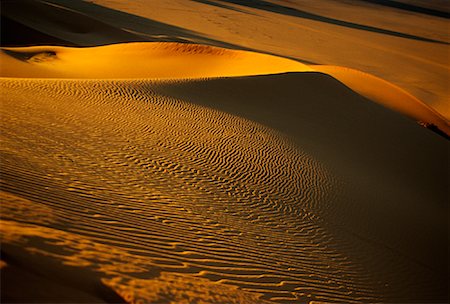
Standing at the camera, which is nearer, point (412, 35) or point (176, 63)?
point (176, 63)

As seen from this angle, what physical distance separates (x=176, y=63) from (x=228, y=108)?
7.18 metres

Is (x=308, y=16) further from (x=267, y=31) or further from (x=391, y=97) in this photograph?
(x=391, y=97)

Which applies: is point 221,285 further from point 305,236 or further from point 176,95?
point 176,95

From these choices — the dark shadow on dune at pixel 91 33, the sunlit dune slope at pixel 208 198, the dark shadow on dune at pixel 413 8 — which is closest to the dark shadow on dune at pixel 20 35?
the dark shadow on dune at pixel 91 33

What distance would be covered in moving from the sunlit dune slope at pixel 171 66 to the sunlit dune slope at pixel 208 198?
4315mm

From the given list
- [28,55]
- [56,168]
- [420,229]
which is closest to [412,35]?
[28,55]

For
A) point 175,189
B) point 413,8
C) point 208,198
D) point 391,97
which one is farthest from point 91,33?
point 413,8

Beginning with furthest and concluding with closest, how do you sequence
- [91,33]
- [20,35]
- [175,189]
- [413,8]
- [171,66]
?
[413,8]
[91,33]
[20,35]
[171,66]
[175,189]

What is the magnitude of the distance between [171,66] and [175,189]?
1180cm

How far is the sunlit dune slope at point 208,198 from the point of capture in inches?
181

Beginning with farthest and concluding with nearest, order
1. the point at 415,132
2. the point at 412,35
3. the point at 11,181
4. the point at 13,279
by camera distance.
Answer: the point at 412,35 < the point at 415,132 < the point at 11,181 < the point at 13,279

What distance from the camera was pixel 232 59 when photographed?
62.2ft

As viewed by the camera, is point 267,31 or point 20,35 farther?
point 267,31

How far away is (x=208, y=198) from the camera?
696 centimetres
